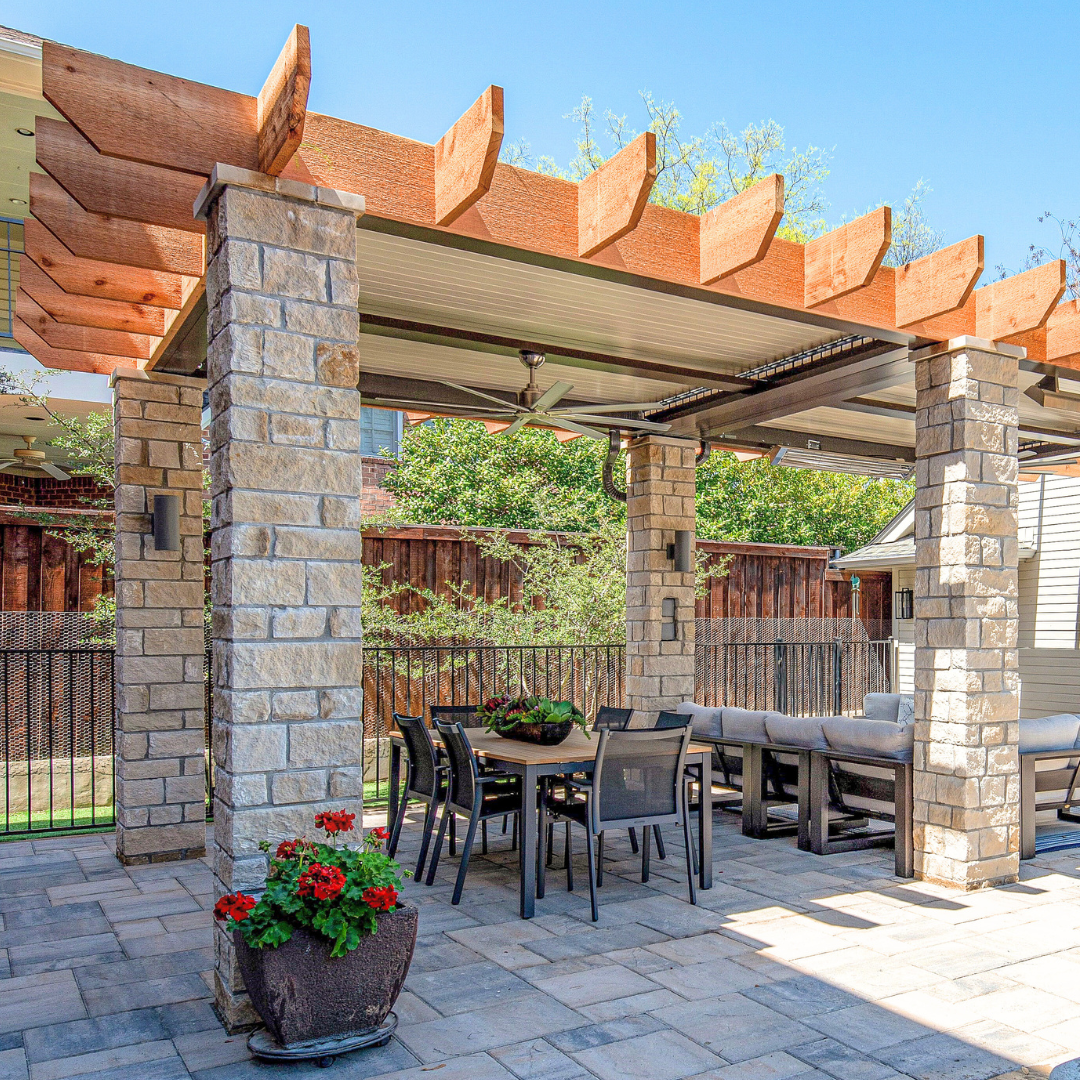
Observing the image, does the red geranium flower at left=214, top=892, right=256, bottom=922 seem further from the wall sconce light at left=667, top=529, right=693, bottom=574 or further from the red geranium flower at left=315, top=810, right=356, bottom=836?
the wall sconce light at left=667, top=529, right=693, bottom=574

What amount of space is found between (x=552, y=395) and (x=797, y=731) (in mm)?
2521

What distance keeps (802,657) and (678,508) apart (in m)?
4.49

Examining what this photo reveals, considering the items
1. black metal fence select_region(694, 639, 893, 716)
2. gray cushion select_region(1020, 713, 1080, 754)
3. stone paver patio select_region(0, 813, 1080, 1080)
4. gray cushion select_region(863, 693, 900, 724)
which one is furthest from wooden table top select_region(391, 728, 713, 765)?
black metal fence select_region(694, 639, 893, 716)

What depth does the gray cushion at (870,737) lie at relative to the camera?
5238 mm

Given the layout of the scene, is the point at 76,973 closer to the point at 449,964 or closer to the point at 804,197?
the point at 449,964

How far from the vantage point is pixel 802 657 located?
36.8ft

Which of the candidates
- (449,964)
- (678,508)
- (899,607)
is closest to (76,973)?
(449,964)

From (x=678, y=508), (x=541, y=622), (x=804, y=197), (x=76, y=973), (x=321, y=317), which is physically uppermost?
(x=804, y=197)

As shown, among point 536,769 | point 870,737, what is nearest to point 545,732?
point 536,769

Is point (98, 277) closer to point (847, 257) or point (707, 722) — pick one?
point (847, 257)

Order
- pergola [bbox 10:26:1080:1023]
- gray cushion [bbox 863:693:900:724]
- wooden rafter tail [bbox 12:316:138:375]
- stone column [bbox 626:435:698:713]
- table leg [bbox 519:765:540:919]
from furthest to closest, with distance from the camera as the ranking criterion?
stone column [bbox 626:435:698:713] → gray cushion [bbox 863:693:900:724] → wooden rafter tail [bbox 12:316:138:375] → table leg [bbox 519:765:540:919] → pergola [bbox 10:26:1080:1023]

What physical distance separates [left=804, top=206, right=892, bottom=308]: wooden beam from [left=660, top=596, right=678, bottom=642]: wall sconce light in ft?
→ 10.7

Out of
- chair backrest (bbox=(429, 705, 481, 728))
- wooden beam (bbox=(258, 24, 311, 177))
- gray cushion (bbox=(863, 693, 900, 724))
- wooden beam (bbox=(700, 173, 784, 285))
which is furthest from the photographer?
gray cushion (bbox=(863, 693, 900, 724))

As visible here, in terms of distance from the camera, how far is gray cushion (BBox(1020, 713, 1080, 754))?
213 inches
